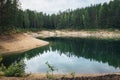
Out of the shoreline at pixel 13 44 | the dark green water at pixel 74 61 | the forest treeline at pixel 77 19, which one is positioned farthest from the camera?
the forest treeline at pixel 77 19

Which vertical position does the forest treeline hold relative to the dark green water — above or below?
above

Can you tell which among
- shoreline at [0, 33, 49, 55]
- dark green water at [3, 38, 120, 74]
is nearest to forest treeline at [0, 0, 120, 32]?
shoreline at [0, 33, 49, 55]

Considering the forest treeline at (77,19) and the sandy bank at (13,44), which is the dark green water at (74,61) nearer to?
the sandy bank at (13,44)

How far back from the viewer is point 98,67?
131 ft

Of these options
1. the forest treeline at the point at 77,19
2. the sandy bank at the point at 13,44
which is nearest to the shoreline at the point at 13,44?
the sandy bank at the point at 13,44

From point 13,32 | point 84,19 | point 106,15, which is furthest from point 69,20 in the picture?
point 13,32

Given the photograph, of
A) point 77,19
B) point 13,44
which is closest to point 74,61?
point 13,44

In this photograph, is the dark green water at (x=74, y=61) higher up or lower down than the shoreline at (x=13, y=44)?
lower down

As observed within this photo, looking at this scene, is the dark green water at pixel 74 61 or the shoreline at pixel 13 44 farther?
the shoreline at pixel 13 44

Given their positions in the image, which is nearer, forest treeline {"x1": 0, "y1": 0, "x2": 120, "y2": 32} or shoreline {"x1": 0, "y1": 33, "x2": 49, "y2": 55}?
shoreline {"x1": 0, "y1": 33, "x2": 49, "y2": 55}

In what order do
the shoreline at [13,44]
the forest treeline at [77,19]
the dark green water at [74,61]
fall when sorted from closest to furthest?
1. the dark green water at [74,61]
2. the shoreline at [13,44]
3. the forest treeline at [77,19]

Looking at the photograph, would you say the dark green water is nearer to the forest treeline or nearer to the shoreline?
the shoreline

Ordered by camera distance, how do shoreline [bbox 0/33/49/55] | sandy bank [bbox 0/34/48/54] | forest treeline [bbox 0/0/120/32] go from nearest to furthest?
shoreline [bbox 0/33/49/55] < sandy bank [bbox 0/34/48/54] < forest treeline [bbox 0/0/120/32]

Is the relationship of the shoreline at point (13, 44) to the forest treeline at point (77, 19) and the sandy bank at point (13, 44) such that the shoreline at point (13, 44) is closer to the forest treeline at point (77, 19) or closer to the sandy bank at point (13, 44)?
the sandy bank at point (13, 44)
